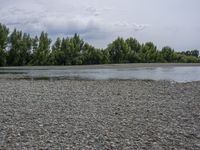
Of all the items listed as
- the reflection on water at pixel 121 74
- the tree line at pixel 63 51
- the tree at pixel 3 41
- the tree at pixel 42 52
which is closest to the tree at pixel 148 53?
the tree line at pixel 63 51

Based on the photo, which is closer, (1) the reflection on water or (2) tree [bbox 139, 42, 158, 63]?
(1) the reflection on water

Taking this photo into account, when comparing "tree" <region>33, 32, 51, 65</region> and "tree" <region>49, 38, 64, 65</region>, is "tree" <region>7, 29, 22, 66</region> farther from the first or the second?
"tree" <region>49, 38, 64, 65</region>

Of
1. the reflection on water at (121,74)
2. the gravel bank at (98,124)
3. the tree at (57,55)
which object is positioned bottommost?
the gravel bank at (98,124)

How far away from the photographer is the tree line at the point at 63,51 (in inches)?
5157

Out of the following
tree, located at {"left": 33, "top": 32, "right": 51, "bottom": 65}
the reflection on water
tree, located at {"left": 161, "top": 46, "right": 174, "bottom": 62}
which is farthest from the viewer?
tree, located at {"left": 161, "top": 46, "right": 174, "bottom": 62}

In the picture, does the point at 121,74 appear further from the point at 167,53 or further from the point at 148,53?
the point at 167,53

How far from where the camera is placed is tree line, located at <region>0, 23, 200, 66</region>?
131m

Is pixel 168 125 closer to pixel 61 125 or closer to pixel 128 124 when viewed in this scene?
pixel 128 124

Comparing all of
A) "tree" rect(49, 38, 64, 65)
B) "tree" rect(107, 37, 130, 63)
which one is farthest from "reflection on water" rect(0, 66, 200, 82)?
"tree" rect(107, 37, 130, 63)

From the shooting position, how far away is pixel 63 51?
139m

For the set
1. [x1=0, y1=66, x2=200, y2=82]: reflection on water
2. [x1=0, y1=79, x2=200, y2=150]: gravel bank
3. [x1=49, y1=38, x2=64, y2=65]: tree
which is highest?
[x1=49, y1=38, x2=64, y2=65]: tree

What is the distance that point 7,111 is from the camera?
55.8 ft

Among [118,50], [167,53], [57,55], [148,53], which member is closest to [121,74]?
[57,55]

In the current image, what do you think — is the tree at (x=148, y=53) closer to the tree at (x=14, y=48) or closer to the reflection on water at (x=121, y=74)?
the tree at (x=14, y=48)
